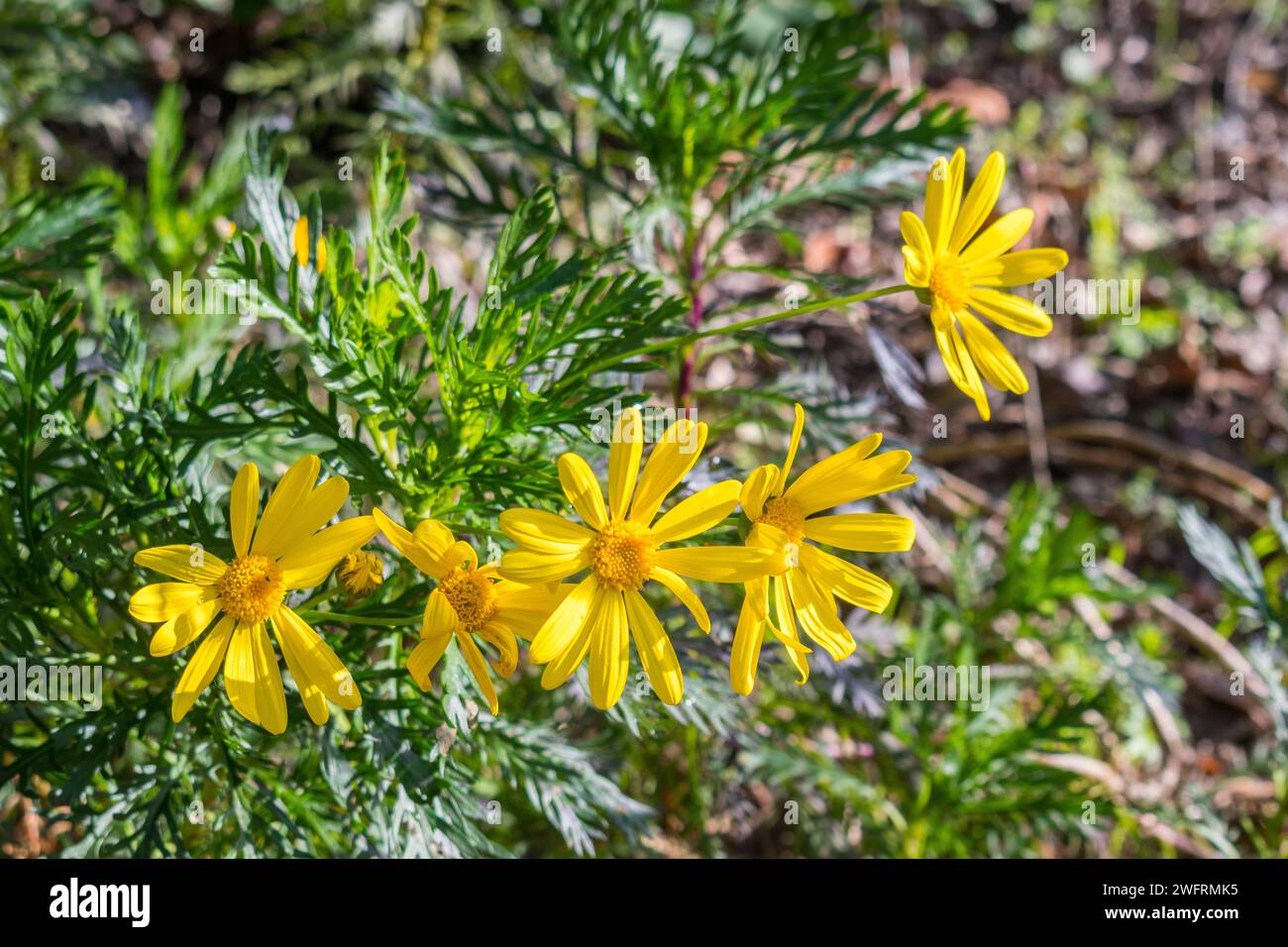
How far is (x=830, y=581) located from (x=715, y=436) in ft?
2.86

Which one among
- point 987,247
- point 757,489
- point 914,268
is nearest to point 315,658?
point 757,489

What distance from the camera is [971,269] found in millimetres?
1211

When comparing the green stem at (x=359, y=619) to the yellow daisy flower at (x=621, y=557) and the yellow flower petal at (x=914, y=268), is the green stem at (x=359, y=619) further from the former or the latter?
the yellow flower petal at (x=914, y=268)

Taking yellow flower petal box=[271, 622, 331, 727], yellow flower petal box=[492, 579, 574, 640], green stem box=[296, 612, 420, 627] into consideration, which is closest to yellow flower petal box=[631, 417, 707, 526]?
yellow flower petal box=[492, 579, 574, 640]

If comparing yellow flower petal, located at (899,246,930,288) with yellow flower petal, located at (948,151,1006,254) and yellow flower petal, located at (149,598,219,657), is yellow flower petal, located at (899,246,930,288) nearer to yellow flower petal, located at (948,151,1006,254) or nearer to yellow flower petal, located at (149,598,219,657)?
yellow flower petal, located at (948,151,1006,254)

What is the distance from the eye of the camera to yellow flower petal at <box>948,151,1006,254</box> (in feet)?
3.97

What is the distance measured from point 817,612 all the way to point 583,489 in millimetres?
307

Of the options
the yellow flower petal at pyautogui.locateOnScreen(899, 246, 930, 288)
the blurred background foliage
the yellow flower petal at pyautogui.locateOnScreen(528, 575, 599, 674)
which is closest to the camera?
the yellow flower petal at pyautogui.locateOnScreen(528, 575, 599, 674)

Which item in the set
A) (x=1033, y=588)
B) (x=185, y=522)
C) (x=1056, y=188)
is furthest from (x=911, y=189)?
(x=1056, y=188)

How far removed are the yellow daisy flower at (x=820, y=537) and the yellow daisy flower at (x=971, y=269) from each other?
149mm

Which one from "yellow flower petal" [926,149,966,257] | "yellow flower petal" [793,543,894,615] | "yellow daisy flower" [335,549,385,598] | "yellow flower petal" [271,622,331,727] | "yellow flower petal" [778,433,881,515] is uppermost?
"yellow flower petal" [926,149,966,257]

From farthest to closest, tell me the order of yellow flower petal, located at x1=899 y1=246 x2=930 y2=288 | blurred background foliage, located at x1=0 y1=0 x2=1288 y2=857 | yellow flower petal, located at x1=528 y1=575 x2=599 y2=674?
blurred background foliage, located at x1=0 y1=0 x2=1288 y2=857 < yellow flower petal, located at x1=899 y1=246 x2=930 y2=288 < yellow flower petal, located at x1=528 y1=575 x2=599 y2=674

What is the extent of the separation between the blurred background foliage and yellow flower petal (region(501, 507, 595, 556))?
0.42 ft

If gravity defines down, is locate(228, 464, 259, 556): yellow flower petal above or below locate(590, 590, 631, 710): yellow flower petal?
above
